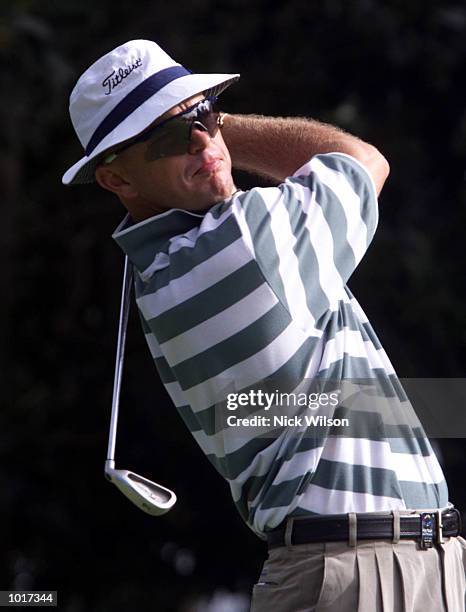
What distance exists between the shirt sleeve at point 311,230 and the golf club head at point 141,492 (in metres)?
0.47

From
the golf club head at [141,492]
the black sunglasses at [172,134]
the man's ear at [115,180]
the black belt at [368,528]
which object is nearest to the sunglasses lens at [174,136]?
the black sunglasses at [172,134]

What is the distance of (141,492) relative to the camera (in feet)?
10.2

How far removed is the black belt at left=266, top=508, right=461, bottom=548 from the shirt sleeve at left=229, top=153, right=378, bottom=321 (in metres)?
0.39

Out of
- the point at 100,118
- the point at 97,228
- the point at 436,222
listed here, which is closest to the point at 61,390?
the point at 97,228

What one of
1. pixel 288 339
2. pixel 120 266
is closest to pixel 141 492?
pixel 288 339

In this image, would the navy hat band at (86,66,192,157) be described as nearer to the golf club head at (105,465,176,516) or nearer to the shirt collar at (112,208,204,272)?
the shirt collar at (112,208,204,272)

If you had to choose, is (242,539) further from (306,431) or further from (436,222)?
(306,431)

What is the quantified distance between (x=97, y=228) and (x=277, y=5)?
1446 mm

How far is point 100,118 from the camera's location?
3232 mm

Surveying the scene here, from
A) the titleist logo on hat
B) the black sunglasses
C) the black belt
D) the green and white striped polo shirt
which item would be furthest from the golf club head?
the titleist logo on hat

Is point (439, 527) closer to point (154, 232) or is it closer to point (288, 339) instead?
point (288, 339)

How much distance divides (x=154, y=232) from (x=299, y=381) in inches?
16.8

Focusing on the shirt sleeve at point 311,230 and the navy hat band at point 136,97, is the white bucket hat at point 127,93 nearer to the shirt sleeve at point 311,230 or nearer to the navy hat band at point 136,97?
the navy hat band at point 136,97

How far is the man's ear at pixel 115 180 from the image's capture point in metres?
3.30
